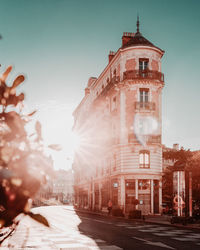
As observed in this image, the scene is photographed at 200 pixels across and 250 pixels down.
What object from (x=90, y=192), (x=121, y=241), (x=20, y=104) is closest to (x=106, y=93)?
(x=90, y=192)

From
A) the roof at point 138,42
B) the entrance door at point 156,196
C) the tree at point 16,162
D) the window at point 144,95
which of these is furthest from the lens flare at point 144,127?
the tree at point 16,162

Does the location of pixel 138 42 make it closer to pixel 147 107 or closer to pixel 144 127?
pixel 147 107

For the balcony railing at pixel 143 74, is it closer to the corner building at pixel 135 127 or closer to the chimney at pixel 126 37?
the corner building at pixel 135 127

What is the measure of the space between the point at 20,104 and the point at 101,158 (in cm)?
3956

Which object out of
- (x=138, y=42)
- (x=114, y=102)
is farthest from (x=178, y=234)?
→ (x=114, y=102)

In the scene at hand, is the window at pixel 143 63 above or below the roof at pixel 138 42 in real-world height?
below

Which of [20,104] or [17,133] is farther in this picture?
[20,104]

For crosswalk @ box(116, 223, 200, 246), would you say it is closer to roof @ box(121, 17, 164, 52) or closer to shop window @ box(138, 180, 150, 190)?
shop window @ box(138, 180, 150, 190)

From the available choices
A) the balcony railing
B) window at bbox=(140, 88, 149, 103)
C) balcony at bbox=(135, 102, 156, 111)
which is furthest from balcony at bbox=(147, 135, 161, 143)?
the balcony railing

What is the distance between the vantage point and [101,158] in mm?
41062

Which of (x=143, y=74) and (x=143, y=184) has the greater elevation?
(x=143, y=74)

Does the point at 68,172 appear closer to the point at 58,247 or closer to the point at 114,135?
the point at 114,135

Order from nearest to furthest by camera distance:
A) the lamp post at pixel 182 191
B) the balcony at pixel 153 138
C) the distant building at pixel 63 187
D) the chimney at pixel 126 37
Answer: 1. the lamp post at pixel 182 191
2. the balcony at pixel 153 138
3. the chimney at pixel 126 37
4. the distant building at pixel 63 187

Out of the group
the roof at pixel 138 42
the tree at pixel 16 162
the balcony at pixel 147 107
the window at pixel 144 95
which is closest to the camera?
the tree at pixel 16 162
